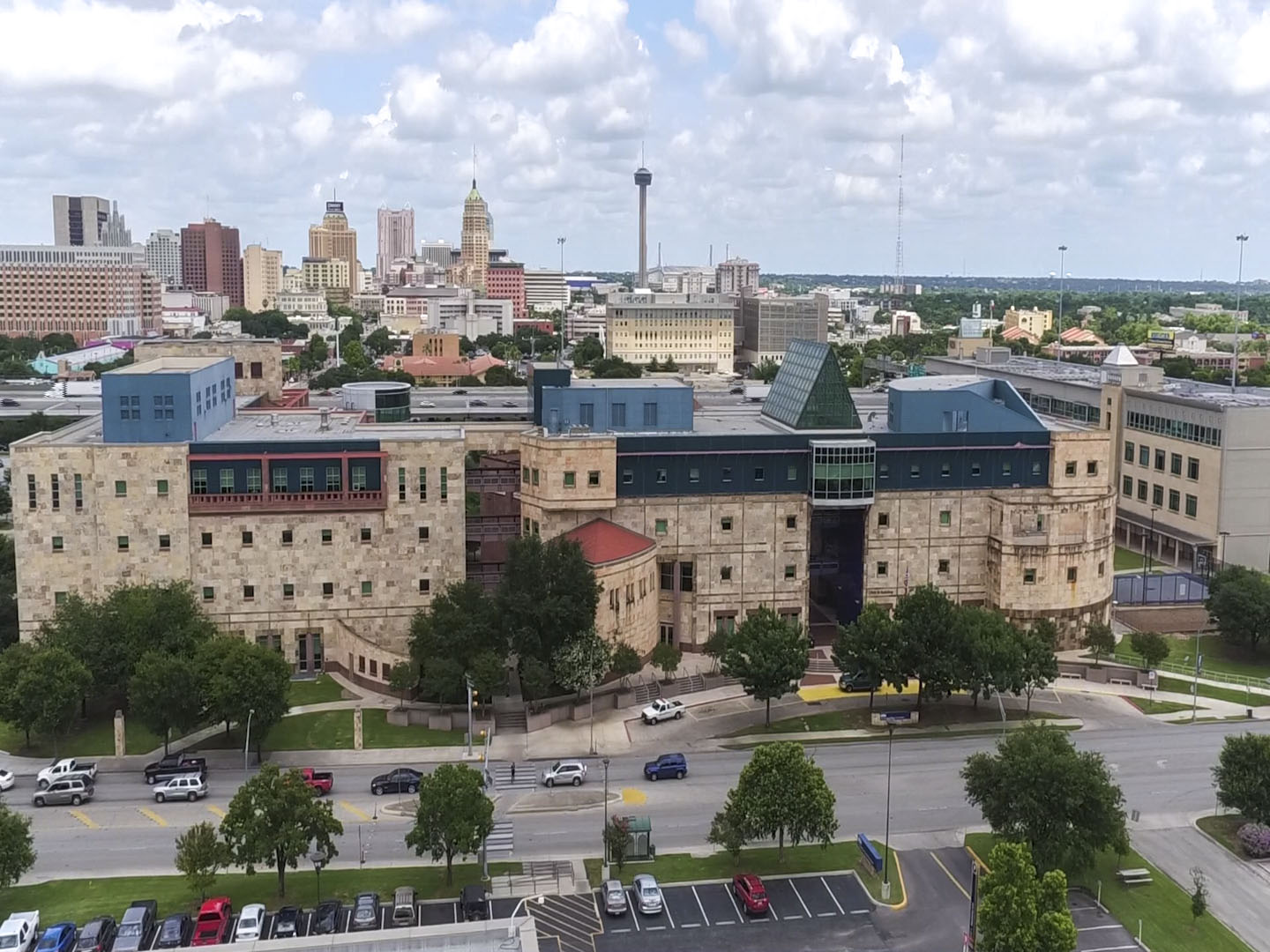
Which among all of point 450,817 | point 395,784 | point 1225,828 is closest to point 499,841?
point 450,817

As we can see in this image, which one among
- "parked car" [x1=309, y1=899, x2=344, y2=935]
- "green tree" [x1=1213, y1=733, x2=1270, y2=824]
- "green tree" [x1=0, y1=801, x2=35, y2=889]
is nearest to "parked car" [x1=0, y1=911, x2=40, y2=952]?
"green tree" [x1=0, y1=801, x2=35, y2=889]

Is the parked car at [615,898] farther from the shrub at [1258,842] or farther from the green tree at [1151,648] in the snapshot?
the green tree at [1151,648]

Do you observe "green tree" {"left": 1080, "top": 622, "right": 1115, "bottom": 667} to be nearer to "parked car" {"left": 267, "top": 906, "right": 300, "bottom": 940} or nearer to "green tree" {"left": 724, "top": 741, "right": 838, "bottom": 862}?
"green tree" {"left": 724, "top": 741, "right": 838, "bottom": 862}

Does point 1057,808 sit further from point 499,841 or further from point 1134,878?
point 499,841

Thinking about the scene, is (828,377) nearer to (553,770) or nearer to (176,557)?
(553,770)

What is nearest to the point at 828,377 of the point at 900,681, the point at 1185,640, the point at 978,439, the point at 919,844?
the point at 978,439

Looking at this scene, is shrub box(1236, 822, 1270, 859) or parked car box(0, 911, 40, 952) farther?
shrub box(1236, 822, 1270, 859)
